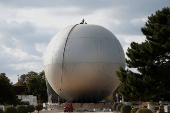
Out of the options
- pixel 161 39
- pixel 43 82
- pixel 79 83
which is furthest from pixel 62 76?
pixel 43 82

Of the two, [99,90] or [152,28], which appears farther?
[99,90]

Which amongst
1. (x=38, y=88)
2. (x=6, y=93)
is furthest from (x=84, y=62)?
(x=38, y=88)

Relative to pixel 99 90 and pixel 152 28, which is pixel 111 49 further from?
pixel 152 28

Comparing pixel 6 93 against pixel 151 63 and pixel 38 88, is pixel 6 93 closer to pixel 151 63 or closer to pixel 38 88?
pixel 151 63

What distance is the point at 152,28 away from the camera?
91.3 feet

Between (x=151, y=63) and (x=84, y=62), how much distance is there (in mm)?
11776

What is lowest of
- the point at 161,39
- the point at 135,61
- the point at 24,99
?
the point at 24,99

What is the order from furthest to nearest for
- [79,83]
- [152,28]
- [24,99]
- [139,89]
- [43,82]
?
[43,82] → [24,99] → [79,83] → [152,28] → [139,89]

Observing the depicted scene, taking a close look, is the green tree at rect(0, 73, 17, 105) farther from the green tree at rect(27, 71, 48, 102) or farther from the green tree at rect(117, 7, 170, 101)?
the green tree at rect(27, 71, 48, 102)

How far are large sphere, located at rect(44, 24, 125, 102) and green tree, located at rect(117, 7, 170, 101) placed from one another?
8.85 meters

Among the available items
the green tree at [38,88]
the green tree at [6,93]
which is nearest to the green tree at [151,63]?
the green tree at [6,93]

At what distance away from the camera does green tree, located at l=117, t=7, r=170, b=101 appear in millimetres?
25422

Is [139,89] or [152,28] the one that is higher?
[152,28]

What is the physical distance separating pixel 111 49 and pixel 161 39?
11744 mm
